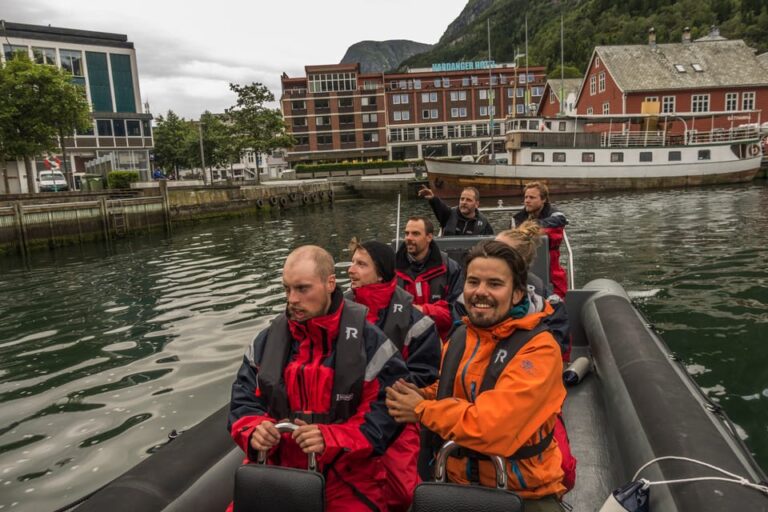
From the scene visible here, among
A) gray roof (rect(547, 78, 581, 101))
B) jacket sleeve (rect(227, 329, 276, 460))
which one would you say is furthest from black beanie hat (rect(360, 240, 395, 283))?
gray roof (rect(547, 78, 581, 101))

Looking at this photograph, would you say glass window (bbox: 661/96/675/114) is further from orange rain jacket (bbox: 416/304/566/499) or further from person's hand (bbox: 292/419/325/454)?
person's hand (bbox: 292/419/325/454)

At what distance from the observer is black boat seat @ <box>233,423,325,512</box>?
2504 mm

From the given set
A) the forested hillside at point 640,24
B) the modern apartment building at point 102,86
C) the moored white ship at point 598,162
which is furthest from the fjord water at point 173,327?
the forested hillside at point 640,24

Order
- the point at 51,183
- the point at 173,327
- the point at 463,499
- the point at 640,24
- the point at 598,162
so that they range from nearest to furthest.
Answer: the point at 463,499 < the point at 173,327 < the point at 51,183 < the point at 598,162 < the point at 640,24

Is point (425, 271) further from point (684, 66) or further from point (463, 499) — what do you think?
point (684, 66)

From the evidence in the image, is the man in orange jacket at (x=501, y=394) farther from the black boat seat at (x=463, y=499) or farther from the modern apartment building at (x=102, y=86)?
the modern apartment building at (x=102, y=86)

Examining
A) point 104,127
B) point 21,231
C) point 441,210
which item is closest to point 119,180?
point 21,231

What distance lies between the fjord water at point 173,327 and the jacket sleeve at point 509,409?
3.60 m

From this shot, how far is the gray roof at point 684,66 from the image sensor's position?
4578 cm

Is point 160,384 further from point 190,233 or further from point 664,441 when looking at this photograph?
point 190,233

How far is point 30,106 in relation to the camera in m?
28.2

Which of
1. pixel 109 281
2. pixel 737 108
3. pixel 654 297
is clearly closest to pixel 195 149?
pixel 109 281

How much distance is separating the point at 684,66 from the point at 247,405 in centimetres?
5561

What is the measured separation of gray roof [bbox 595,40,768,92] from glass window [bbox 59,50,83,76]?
51153 mm
